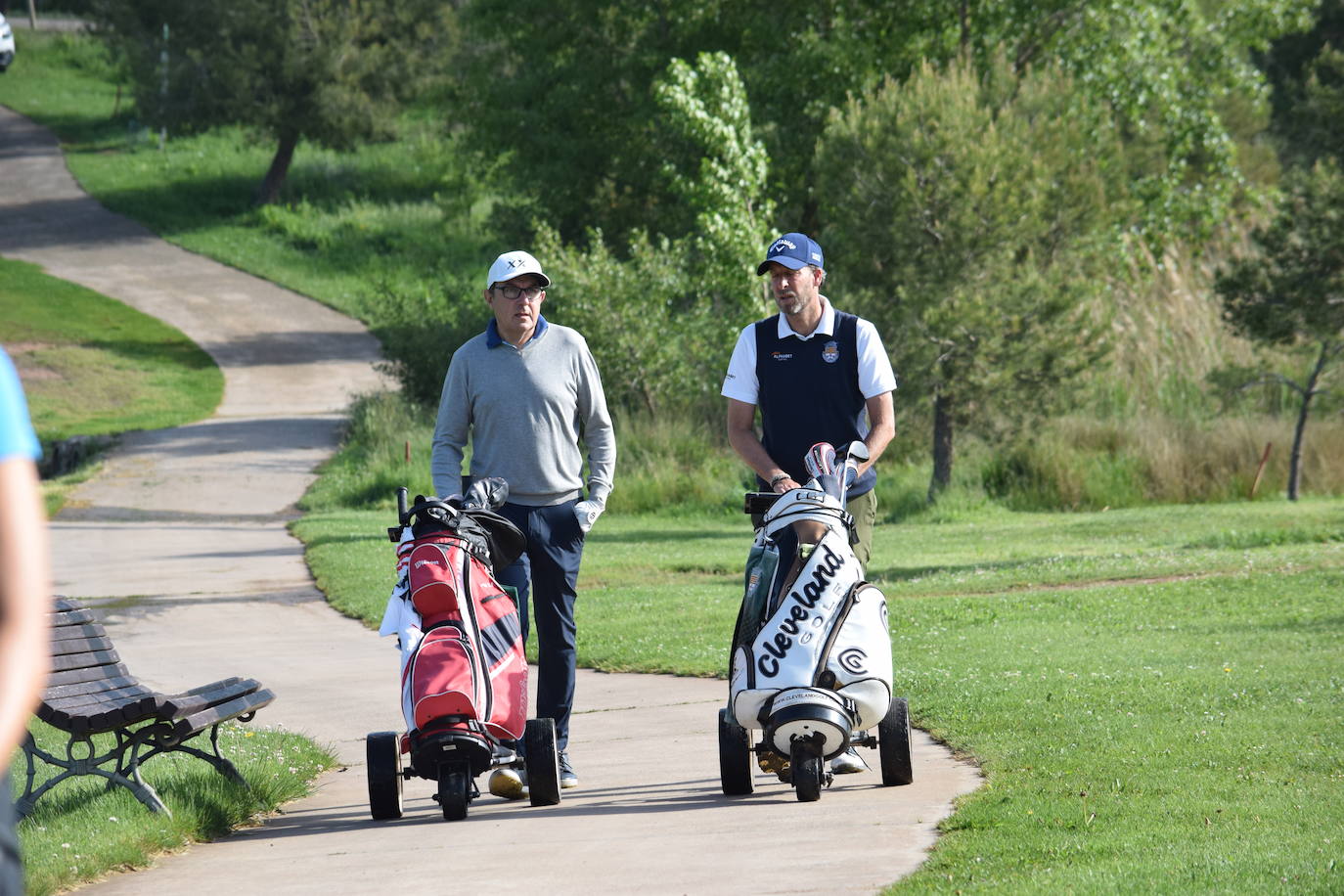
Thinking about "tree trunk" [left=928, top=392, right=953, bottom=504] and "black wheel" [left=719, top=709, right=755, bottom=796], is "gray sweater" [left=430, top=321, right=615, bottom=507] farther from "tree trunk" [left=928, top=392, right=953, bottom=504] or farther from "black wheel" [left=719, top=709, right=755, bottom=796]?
"tree trunk" [left=928, top=392, right=953, bottom=504]

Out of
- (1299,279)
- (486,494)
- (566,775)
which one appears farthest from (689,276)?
(486,494)

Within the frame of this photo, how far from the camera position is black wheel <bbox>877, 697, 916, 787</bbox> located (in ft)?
20.8

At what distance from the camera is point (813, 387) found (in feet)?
22.2

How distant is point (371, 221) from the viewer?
1971 inches

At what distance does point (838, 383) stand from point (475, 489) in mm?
1562

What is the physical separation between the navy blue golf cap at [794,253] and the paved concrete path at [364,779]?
2.15 m

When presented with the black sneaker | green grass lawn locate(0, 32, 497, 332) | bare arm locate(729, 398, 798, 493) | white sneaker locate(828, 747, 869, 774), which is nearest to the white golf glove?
bare arm locate(729, 398, 798, 493)

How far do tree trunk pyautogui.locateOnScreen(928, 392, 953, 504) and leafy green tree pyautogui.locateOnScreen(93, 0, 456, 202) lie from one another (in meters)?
28.5

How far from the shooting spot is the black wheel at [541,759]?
648cm

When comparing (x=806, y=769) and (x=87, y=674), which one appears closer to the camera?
(x=806, y=769)

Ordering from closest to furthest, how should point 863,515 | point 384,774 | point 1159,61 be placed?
point 384,774 < point 863,515 < point 1159,61

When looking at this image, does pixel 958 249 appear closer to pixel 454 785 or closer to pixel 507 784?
pixel 507 784

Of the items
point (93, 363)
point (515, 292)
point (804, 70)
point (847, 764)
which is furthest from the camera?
point (93, 363)

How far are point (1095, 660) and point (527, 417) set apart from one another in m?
4.30
